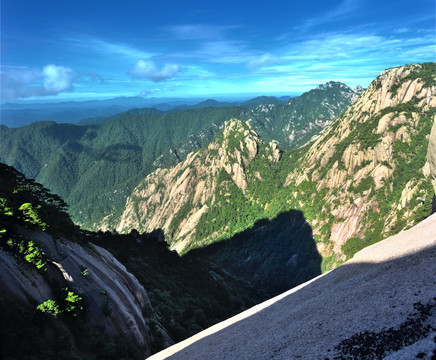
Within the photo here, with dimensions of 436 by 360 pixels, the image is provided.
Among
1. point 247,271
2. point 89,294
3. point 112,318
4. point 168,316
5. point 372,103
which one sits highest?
point 372,103

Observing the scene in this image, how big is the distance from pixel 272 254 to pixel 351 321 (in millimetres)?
117144

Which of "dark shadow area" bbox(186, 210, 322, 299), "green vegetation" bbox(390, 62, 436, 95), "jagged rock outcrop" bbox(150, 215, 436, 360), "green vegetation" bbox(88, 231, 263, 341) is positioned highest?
"green vegetation" bbox(390, 62, 436, 95)

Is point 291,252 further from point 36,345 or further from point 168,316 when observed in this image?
point 36,345

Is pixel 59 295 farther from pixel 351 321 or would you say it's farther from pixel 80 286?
pixel 351 321

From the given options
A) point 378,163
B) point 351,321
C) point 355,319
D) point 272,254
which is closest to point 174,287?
point 351,321

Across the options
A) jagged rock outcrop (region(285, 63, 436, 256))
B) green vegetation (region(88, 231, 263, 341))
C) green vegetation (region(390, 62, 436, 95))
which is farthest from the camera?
green vegetation (region(390, 62, 436, 95))

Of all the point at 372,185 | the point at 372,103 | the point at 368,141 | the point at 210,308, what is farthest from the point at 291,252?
the point at 372,103

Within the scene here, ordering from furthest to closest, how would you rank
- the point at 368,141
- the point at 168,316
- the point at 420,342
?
the point at 368,141
the point at 168,316
the point at 420,342

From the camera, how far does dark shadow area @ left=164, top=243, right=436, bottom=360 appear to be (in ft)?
47.0

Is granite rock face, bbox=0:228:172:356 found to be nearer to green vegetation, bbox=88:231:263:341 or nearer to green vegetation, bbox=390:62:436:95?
green vegetation, bbox=88:231:263:341

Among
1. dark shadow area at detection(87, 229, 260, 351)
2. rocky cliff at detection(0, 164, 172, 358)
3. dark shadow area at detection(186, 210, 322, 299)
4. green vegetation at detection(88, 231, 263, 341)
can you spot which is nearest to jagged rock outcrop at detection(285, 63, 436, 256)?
dark shadow area at detection(186, 210, 322, 299)

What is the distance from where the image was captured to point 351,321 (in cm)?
1775

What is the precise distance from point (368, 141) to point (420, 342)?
128077 mm

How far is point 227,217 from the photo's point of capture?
187875 millimetres
